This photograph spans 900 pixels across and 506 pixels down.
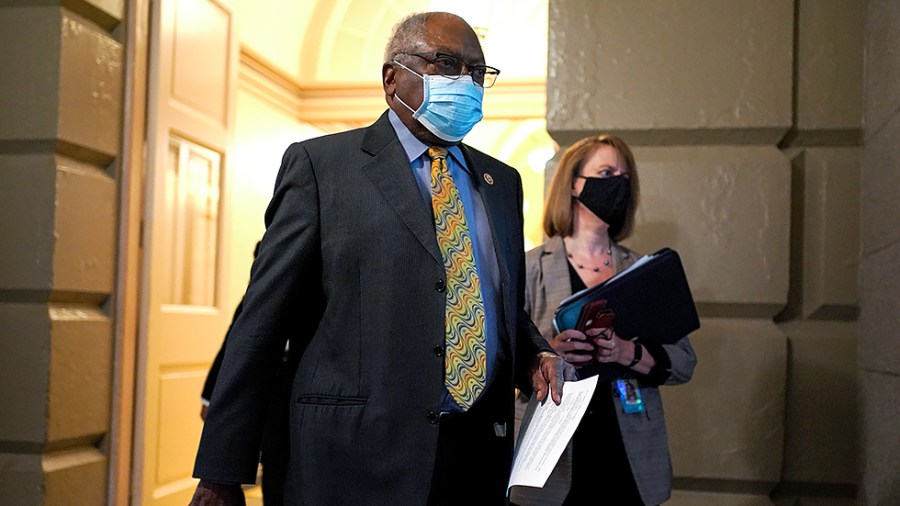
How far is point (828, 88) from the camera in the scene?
3.27 metres

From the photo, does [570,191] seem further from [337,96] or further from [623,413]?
[337,96]

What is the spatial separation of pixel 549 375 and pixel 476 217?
1.11 feet

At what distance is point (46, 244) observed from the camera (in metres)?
3.33

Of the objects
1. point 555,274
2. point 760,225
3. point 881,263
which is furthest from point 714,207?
point 555,274

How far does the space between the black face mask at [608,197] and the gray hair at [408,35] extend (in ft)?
3.06

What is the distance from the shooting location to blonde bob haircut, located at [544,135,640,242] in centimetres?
280

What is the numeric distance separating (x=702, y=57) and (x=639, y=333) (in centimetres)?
119

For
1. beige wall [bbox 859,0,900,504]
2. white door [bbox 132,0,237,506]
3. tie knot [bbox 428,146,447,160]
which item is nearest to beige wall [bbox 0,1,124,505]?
white door [bbox 132,0,237,506]

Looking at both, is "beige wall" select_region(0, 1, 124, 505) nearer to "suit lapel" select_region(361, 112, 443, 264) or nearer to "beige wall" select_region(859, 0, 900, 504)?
"suit lapel" select_region(361, 112, 443, 264)

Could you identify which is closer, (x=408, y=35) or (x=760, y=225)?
(x=408, y=35)

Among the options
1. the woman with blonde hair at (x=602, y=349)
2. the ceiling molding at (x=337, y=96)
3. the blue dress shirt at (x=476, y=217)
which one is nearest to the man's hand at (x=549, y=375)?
the blue dress shirt at (x=476, y=217)

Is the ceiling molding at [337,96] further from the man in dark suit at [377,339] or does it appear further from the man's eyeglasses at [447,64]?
the man in dark suit at [377,339]

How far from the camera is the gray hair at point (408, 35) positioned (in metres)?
1.96

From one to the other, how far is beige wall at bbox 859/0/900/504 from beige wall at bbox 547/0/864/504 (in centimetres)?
10
